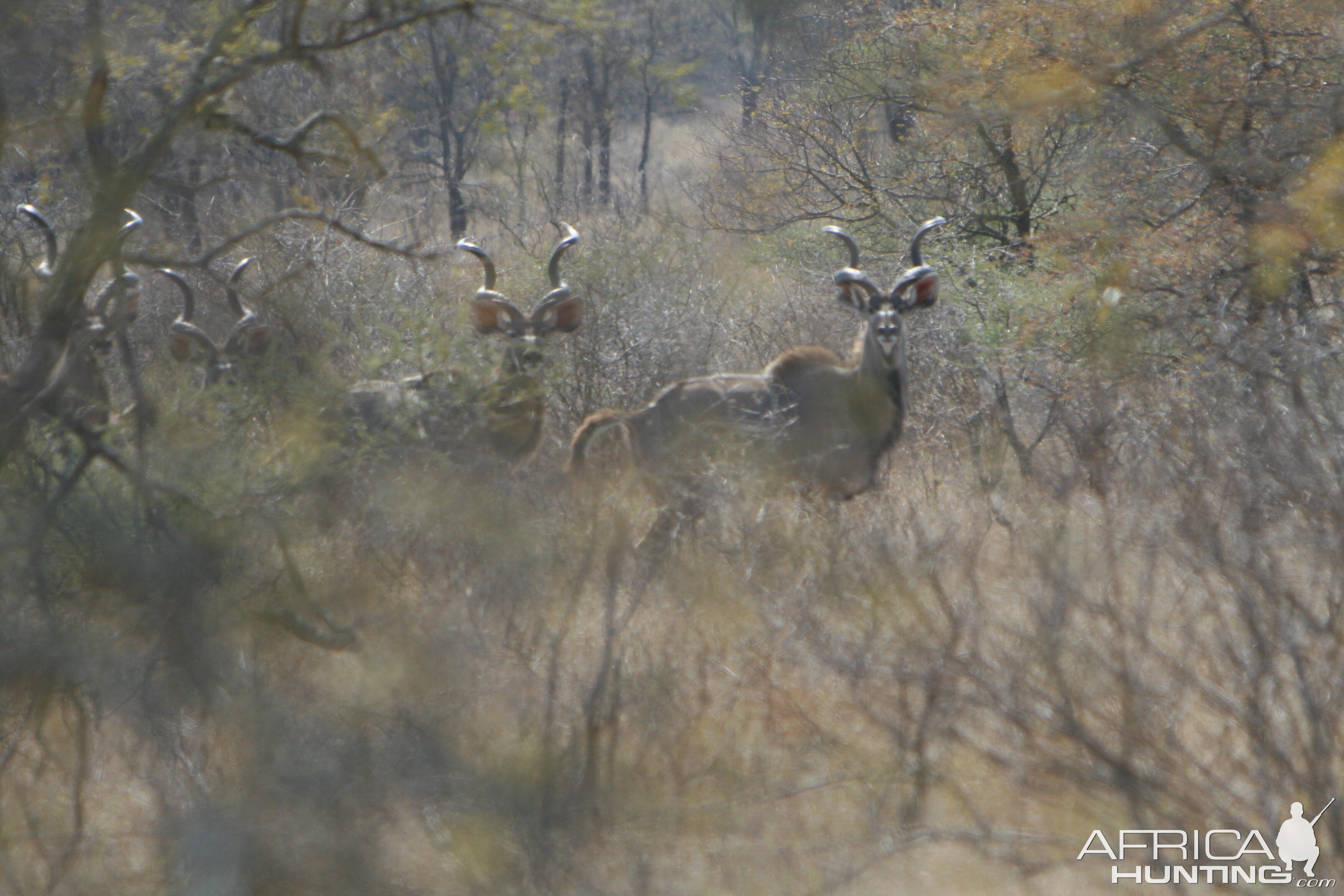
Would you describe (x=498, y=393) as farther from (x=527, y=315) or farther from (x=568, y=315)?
(x=527, y=315)

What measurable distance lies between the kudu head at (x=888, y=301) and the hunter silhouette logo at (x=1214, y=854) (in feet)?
14.5

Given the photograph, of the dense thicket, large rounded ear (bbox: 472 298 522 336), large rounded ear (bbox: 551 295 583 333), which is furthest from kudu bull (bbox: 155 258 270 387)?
large rounded ear (bbox: 551 295 583 333)

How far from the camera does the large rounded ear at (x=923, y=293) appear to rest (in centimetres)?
845

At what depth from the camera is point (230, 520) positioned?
4.88m

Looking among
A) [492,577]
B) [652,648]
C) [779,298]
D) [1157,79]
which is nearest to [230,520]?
[492,577]

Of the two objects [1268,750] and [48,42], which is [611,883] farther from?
[48,42]

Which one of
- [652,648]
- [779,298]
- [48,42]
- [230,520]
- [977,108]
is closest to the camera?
[48,42]

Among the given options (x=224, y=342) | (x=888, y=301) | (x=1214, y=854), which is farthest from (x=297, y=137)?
(x=224, y=342)

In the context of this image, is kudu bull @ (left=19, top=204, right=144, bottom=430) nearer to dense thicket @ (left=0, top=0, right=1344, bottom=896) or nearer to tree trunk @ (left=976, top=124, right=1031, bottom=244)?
dense thicket @ (left=0, top=0, right=1344, bottom=896)

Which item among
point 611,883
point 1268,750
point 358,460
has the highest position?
point 358,460

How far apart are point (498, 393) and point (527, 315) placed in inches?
103

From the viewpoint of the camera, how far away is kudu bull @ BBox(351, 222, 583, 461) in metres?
6.32

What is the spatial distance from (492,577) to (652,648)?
73 centimetres

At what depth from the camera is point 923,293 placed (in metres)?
8.55
